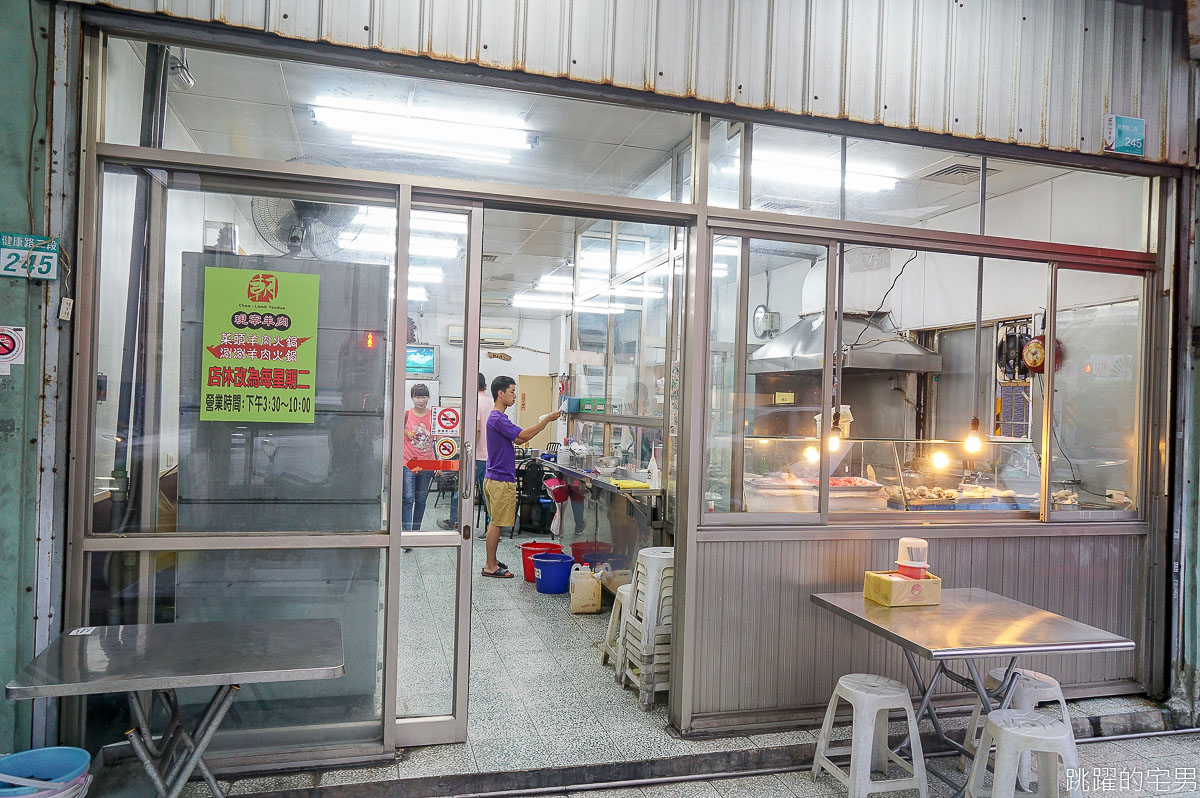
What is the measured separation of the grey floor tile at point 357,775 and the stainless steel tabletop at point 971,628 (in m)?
1.88

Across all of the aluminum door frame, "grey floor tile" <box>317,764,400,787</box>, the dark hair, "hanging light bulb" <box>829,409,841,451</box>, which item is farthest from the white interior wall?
the dark hair

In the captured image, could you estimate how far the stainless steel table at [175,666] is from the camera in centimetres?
200

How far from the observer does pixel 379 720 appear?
3.06 meters

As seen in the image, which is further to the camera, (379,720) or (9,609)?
(379,720)

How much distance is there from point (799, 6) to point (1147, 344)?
2.57 m

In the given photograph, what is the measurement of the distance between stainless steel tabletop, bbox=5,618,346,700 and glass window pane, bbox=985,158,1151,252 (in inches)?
146

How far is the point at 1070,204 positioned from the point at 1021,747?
2.98 metres

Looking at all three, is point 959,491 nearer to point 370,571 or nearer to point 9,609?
point 370,571

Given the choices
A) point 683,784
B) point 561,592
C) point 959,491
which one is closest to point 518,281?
point 561,592

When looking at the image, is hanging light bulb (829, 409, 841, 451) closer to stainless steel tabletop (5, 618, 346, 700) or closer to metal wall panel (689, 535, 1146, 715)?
metal wall panel (689, 535, 1146, 715)

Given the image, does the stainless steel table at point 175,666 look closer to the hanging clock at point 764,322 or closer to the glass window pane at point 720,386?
the glass window pane at point 720,386

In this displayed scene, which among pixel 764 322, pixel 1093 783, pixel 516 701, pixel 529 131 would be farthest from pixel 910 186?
pixel 516 701

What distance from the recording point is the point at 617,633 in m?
4.22

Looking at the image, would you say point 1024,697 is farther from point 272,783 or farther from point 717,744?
point 272,783
